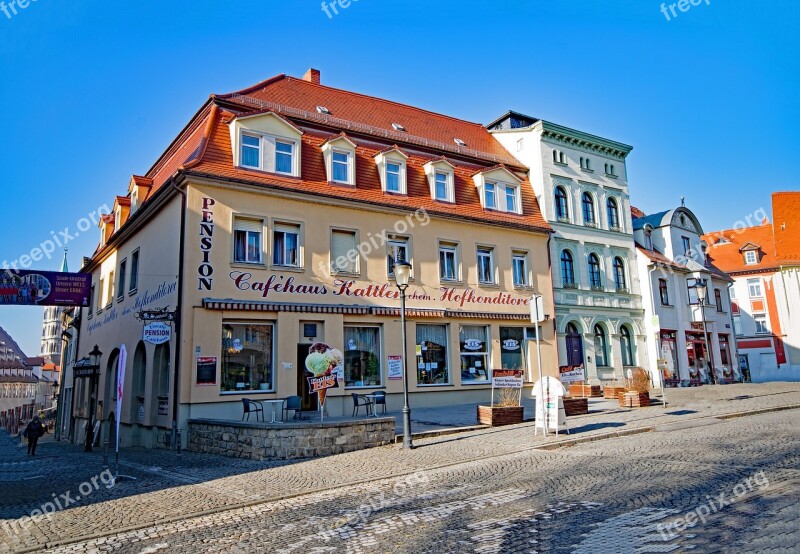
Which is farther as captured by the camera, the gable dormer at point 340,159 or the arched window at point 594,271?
the arched window at point 594,271

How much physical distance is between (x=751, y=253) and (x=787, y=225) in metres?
3.78

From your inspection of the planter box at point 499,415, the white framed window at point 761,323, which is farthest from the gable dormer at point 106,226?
the white framed window at point 761,323

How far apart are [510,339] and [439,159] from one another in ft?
26.0

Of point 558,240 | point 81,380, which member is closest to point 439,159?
point 558,240

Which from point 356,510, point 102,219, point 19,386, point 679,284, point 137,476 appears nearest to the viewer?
point 356,510

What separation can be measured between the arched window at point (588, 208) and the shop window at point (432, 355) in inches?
437

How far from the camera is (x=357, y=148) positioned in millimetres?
22094

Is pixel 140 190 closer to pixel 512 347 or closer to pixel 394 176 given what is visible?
pixel 394 176

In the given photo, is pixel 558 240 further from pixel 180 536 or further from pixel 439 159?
Answer: pixel 180 536

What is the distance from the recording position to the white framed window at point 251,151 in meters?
19.2

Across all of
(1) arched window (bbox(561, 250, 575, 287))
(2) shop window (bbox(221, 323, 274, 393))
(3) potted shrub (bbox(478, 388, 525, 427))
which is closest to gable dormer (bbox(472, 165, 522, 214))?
(1) arched window (bbox(561, 250, 575, 287))

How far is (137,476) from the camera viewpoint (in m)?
11.5

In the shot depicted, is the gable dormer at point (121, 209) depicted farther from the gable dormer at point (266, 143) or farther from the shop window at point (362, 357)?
the shop window at point (362, 357)

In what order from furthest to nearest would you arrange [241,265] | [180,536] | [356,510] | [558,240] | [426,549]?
1. [558,240]
2. [241,265]
3. [356,510]
4. [180,536]
5. [426,549]
